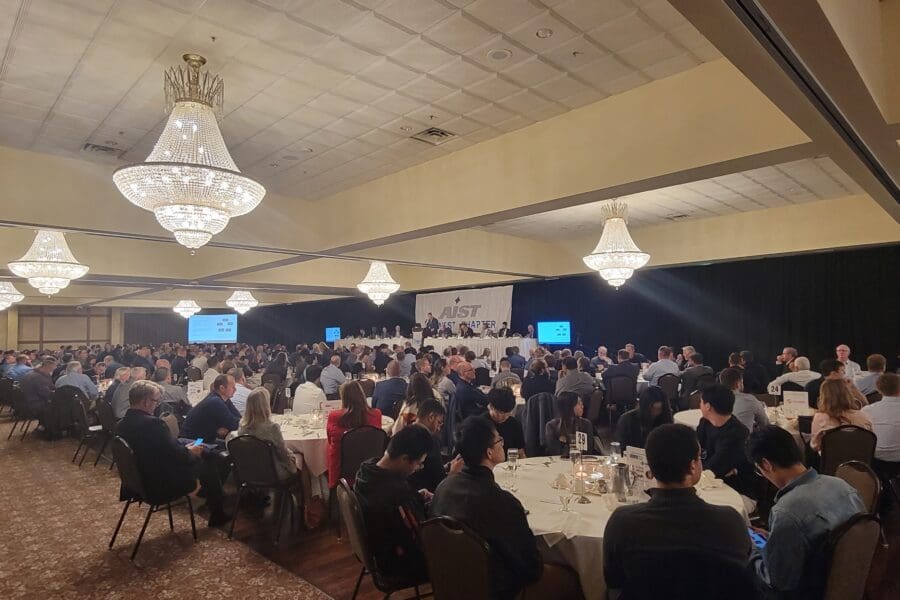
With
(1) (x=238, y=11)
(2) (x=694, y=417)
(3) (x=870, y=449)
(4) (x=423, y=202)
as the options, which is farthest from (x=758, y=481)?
(1) (x=238, y=11)

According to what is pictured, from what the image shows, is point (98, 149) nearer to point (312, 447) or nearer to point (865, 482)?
point (312, 447)

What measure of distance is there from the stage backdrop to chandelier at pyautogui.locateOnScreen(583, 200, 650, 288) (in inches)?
266

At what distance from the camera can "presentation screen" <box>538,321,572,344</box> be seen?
13656mm

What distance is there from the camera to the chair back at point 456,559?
6.89 ft

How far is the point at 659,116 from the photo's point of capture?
4352 millimetres

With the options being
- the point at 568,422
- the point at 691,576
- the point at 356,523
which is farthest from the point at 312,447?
the point at 691,576

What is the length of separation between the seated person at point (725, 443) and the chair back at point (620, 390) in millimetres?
4183

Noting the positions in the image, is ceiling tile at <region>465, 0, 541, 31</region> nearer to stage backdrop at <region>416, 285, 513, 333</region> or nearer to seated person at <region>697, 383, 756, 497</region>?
seated person at <region>697, 383, 756, 497</region>

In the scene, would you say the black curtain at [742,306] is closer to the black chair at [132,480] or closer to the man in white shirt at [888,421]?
the man in white shirt at [888,421]

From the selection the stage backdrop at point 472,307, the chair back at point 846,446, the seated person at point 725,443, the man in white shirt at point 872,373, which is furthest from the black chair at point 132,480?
the stage backdrop at point 472,307

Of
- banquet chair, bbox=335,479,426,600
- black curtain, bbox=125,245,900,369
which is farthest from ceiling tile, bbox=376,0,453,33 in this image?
black curtain, bbox=125,245,900,369

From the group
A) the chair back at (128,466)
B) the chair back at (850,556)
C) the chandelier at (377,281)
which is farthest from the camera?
the chandelier at (377,281)

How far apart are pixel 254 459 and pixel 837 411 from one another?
4.38 meters

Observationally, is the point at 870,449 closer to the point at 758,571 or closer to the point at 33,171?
the point at 758,571
